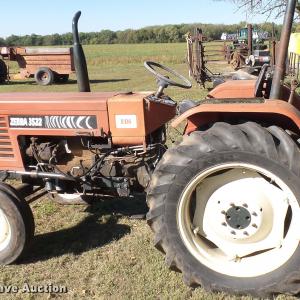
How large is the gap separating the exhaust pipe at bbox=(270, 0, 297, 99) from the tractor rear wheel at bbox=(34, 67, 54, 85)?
15838 mm

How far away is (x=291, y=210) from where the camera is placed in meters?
2.66

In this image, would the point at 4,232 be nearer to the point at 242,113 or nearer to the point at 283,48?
the point at 242,113

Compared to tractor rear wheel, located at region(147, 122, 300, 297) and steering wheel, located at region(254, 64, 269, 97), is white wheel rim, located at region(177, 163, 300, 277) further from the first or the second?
steering wheel, located at region(254, 64, 269, 97)

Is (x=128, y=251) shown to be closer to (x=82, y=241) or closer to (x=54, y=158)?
(x=82, y=241)

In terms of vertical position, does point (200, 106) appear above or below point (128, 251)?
above

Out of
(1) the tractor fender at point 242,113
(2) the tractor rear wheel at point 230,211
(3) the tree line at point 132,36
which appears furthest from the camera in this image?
(3) the tree line at point 132,36

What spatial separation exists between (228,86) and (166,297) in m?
1.56

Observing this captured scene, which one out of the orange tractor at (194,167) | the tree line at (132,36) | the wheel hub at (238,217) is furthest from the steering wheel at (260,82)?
the tree line at (132,36)

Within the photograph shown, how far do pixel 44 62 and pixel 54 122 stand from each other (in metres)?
15.7

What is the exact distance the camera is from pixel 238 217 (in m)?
2.73

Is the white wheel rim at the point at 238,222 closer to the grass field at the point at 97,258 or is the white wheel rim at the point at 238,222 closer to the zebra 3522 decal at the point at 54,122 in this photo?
the grass field at the point at 97,258

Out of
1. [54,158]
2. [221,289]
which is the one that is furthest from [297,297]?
[54,158]

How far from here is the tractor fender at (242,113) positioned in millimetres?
2658

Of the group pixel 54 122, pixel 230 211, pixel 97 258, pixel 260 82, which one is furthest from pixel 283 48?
pixel 97 258
